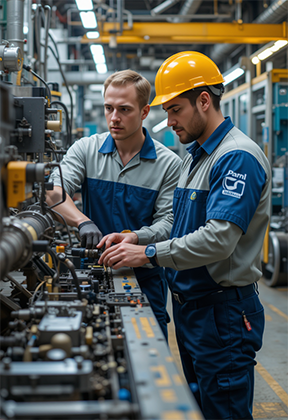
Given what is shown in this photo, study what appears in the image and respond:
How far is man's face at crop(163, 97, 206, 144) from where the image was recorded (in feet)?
5.04

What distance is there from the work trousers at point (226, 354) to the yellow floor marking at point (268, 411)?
0.95 metres

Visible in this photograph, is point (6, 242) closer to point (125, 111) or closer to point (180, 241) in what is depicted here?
point (180, 241)

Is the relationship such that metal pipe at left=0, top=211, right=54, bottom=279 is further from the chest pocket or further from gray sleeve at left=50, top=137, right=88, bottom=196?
gray sleeve at left=50, top=137, right=88, bottom=196

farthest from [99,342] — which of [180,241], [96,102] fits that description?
[96,102]

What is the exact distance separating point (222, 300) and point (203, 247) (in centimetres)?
26

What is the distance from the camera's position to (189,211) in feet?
5.10

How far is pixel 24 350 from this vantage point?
92 centimetres

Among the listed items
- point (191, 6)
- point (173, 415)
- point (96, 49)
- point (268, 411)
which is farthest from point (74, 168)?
point (191, 6)

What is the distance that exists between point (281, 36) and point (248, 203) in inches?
201

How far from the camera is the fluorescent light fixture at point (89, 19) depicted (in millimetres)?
4289

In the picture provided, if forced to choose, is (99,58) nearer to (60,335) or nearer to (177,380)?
(60,335)

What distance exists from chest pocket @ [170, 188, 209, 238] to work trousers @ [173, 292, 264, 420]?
0.29 meters

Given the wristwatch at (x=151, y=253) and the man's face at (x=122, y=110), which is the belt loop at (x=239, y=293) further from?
the man's face at (x=122, y=110)

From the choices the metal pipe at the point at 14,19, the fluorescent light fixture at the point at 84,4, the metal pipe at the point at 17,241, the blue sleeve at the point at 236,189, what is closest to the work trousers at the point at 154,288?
the blue sleeve at the point at 236,189
